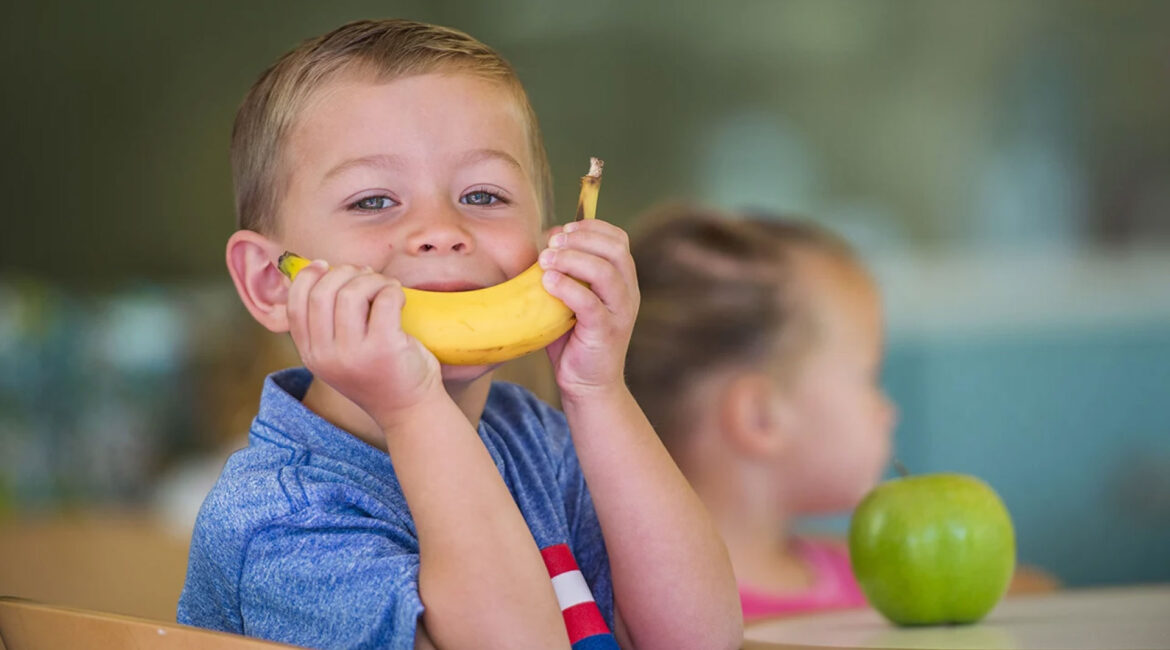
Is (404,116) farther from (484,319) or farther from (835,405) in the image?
(835,405)

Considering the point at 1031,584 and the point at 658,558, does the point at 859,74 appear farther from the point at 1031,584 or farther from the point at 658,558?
the point at 658,558

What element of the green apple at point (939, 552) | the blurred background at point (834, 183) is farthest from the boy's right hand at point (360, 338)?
the blurred background at point (834, 183)

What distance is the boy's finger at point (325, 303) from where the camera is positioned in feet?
2.33

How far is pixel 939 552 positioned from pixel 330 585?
0.50m

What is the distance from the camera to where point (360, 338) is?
71 centimetres

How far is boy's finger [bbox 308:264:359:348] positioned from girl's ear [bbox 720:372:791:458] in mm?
1025

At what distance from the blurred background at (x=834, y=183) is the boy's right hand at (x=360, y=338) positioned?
2.60 meters

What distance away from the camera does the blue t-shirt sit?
0.76m

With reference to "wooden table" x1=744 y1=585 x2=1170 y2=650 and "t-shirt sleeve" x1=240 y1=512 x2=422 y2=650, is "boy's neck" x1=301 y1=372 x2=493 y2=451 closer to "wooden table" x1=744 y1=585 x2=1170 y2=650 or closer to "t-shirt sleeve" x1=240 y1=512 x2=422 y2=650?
Result: "t-shirt sleeve" x1=240 y1=512 x2=422 y2=650

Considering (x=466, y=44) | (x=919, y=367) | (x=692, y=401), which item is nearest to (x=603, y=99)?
(x=919, y=367)

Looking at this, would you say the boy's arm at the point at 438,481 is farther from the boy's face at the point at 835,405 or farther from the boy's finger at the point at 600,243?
the boy's face at the point at 835,405

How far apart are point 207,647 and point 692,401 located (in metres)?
1.09

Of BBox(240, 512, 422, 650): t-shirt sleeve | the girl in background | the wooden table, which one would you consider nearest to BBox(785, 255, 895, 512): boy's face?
the girl in background

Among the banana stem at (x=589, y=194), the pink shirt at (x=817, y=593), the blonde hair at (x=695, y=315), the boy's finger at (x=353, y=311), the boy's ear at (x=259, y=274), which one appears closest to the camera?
the boy's finger at (x=353, y=311)
